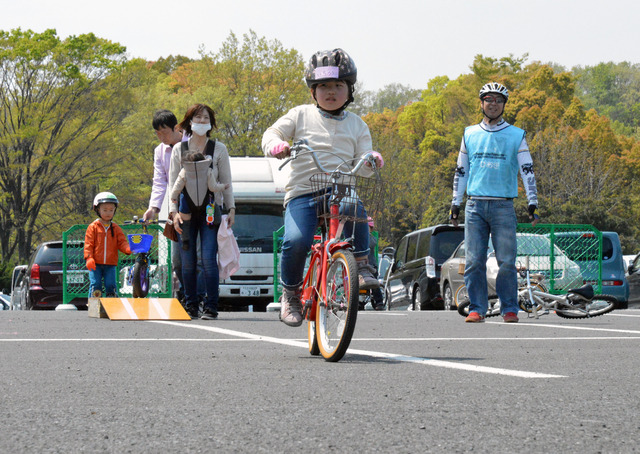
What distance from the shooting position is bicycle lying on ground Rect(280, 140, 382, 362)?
5656 mm

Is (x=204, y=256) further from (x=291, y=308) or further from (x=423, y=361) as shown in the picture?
(x=423, y=361)

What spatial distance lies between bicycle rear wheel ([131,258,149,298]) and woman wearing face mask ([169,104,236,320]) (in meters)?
2.32

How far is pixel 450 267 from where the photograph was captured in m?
17.6

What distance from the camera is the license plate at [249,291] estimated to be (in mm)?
17953

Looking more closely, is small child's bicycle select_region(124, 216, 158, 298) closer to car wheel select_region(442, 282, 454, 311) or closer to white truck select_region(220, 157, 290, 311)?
white truck select_region(220, 157, 290, 311)

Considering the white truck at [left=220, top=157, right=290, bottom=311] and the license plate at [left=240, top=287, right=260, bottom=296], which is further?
the white truck at [left=220, top=157, right=290, bottom=311]

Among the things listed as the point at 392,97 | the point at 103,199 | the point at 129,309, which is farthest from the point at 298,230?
the point at 392,97

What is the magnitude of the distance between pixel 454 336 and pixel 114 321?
4.10 meters

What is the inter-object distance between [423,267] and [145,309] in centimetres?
918

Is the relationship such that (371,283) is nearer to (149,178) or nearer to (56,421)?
(56,421)

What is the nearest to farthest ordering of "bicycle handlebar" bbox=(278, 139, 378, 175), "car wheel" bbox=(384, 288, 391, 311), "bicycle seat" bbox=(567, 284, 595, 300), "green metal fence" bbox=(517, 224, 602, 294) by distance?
"bicycle handlebar" bbox=(278, 139, 378, 175), "bicycle seat" bbox=(567, 284, 595, 300), "green metal fence" bbox=(517, 224, 602, 294), "car wheel" bbox=(384, 288, 391, 311)

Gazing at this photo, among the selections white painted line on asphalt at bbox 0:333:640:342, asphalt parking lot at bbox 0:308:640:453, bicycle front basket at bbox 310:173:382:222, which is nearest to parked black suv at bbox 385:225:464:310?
white painted line on asphalt at bbox 0:333:640:342

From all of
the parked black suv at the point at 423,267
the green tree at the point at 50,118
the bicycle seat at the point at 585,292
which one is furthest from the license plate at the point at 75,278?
the green tree at the point at 50,118

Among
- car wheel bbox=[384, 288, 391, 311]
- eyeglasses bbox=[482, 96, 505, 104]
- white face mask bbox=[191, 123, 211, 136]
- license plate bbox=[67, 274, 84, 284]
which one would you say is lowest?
car wheel bbox=[384, 288, 391, 311]
